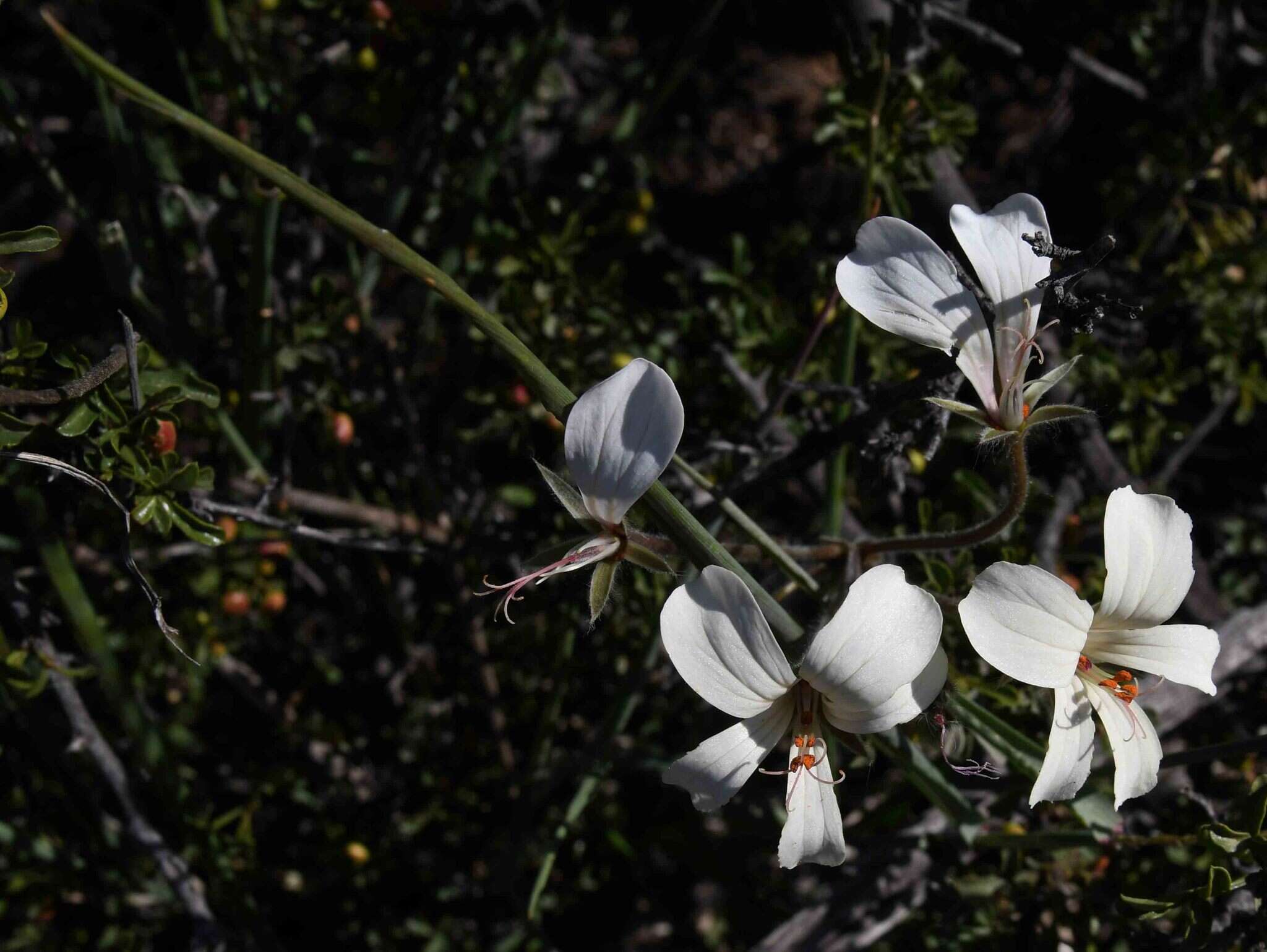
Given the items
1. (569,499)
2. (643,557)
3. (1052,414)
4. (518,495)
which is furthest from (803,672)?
(518,495)

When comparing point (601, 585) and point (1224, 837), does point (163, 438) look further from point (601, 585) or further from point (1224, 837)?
point (1224, 837)

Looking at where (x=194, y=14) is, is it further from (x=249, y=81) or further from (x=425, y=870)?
(x=425, y=870)

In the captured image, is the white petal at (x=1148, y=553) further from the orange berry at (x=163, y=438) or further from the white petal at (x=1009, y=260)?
the orange berry at (x=163, y=438)

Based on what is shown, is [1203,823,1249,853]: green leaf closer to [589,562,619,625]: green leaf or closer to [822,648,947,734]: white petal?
[822,648,947,734]: white petal

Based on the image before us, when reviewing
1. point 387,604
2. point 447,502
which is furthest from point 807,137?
point 387,604

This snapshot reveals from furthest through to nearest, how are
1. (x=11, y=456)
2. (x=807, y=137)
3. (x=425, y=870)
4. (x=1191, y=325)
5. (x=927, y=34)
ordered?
(x=807, y=137)
(x=425, y=870)
(x=1191, y=325)
(x=927, y=34)
(x=11, y=456)
